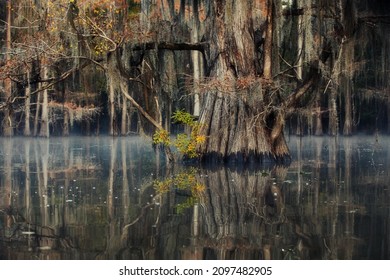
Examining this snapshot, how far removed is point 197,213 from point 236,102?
8381 mm

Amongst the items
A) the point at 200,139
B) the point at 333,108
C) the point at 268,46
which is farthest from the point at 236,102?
the point at 333,108

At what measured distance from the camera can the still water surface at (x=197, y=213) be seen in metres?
7.33

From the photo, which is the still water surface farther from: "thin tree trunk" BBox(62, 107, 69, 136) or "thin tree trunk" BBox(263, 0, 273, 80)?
"thin tree trunk" BBox(62, 107, 69, 136)

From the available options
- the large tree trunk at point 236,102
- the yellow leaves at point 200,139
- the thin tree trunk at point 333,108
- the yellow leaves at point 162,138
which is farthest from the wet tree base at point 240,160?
the thin tree trunk at point 333,108

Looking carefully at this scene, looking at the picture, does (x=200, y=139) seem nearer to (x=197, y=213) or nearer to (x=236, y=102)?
(x=236, y=102)

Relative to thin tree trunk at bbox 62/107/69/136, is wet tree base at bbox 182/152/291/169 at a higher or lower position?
higher

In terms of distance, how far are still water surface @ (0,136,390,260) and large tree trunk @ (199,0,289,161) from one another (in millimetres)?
1064

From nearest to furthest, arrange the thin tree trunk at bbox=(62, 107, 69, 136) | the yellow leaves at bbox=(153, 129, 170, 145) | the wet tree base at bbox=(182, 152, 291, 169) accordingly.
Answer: the wet tree base at bbox=(182, 152, 291, 169) < the yellow leaves at bbox=(153, 129, 170, 145) < the thin tree trunk at bbox=(62, 107, 69, 136)

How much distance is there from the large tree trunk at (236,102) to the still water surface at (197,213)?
106 centimetres

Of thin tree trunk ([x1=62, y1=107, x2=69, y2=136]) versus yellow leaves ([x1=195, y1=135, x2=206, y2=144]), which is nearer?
yellow leaves ([x1=195, y1=135, x2=206, y2=144])

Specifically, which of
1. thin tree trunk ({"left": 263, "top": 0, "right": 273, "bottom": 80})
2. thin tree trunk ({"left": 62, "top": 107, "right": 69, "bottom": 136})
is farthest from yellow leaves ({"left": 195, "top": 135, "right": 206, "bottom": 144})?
thin tree trunk ({"left": 62, "top": 107, "right": 69, "bottom": 136})

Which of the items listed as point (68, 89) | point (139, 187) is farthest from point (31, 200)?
point (68, 89)

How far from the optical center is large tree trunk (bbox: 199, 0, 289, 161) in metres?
17.7

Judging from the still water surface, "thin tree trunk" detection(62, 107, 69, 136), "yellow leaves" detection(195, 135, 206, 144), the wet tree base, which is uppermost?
"yellow leaves" detection(195, 135, 206, 144)
